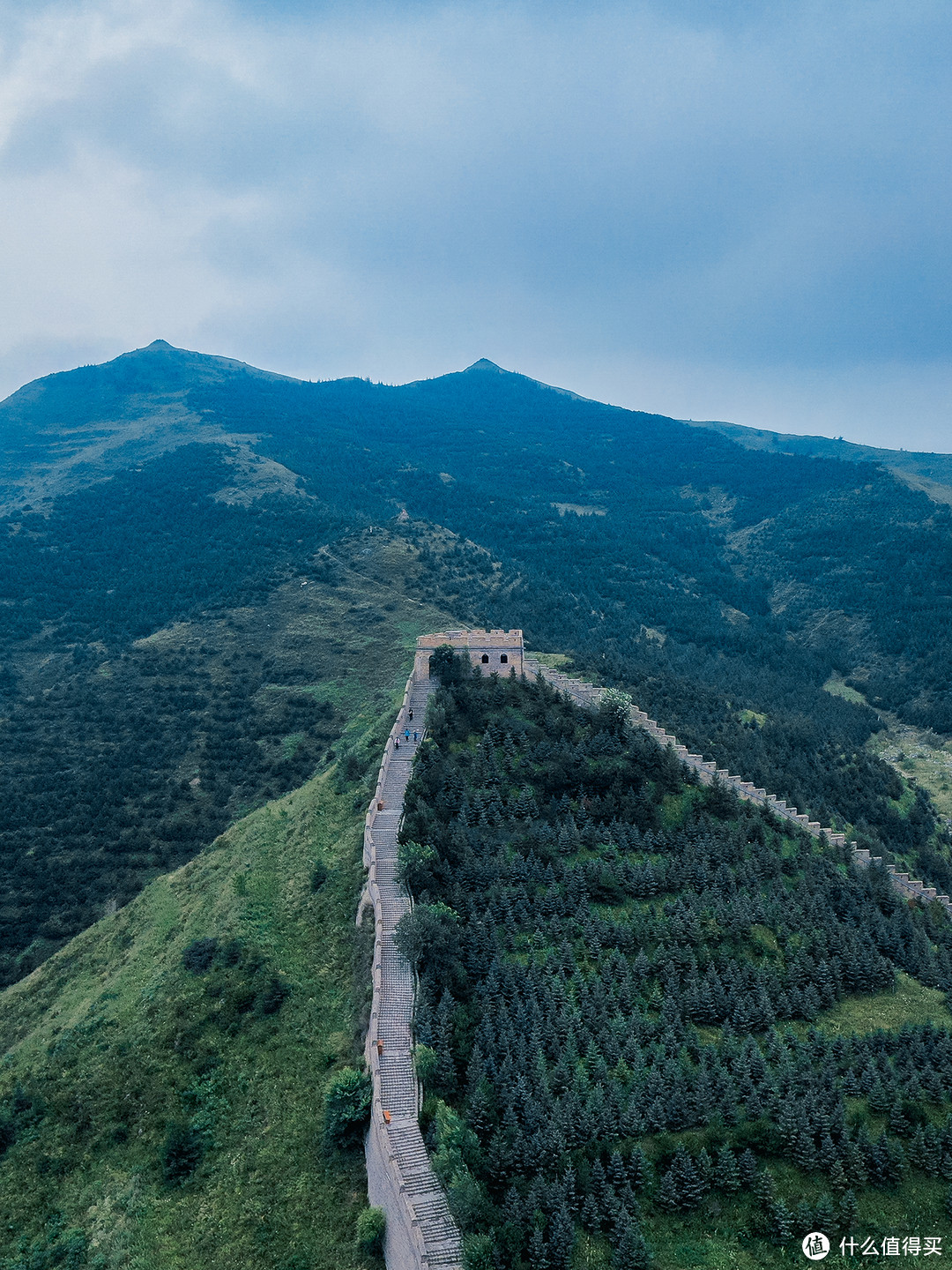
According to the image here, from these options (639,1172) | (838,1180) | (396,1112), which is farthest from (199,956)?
(838,1180)

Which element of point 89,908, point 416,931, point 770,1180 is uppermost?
point 416,931

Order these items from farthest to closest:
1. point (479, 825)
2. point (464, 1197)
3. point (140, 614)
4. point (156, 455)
→ point (156, 455)
point (140, 614)
point (479, 825)
point (464, 1197)

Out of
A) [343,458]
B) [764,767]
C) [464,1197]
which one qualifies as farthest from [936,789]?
[343,458]

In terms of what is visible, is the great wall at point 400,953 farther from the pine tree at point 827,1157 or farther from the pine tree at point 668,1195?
the pine tree at point 827,1157

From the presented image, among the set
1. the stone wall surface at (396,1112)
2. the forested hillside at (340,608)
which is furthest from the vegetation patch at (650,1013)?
the forested hillside at (340,608)

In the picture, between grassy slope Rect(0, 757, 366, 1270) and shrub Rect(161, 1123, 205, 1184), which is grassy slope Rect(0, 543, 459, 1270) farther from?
shrub Rect(161, 1123, 205, 1184)

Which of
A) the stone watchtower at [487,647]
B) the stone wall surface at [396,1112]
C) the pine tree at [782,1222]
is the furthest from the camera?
the stone watchtower at [487,647]

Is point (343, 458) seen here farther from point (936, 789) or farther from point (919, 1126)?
point (919, 1126)
